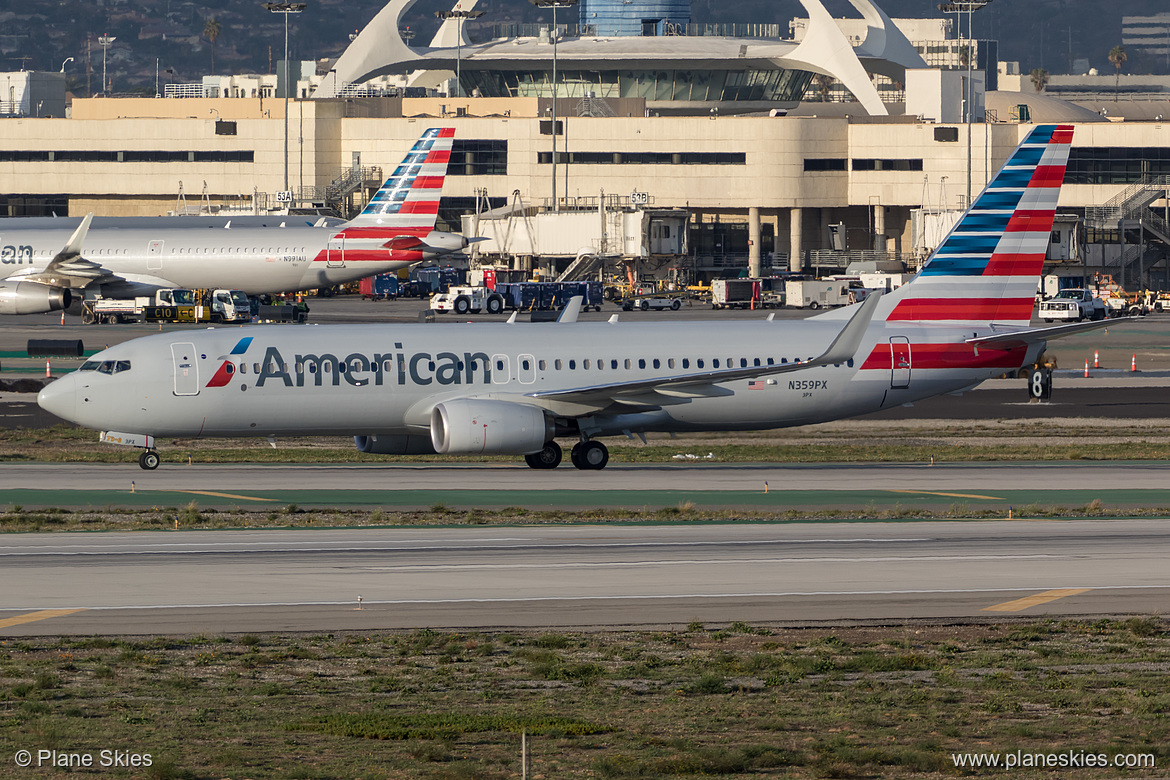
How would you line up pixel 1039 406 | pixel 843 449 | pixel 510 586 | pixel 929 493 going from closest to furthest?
pixel 510 586
pixel 929 493
pixel 843 449
pixel 1039 406

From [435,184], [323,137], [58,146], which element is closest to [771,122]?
[323,137]

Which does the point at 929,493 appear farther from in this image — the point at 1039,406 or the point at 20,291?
the point at 20,291

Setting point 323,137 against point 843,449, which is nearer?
point 843,449

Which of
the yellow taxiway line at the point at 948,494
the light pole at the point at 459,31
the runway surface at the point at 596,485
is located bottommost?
the yellow taxiway line at the point at 948,494

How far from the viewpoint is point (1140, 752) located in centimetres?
1590

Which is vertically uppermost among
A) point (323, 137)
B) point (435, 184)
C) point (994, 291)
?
point (323, 137)

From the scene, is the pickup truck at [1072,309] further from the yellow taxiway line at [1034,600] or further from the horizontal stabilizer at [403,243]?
the yellow taxiway line at [1034,600]

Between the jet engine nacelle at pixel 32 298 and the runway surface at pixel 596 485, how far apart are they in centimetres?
4995

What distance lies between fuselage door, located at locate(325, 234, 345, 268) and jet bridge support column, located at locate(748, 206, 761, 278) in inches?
2267

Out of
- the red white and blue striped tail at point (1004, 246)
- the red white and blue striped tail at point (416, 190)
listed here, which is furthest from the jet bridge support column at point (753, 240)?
the red white and blue striped tail at point (1004, 246)

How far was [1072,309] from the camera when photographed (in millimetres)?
101625

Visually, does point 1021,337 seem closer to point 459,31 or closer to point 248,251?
point 248,251

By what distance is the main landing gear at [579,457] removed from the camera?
42.1 meters

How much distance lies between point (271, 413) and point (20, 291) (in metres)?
55.9
